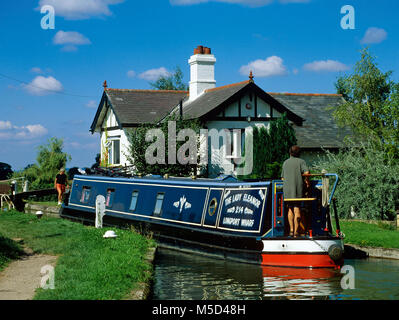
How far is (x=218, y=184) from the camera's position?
1453 cm

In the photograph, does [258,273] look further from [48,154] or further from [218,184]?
[48,154]

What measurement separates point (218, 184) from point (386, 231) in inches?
179

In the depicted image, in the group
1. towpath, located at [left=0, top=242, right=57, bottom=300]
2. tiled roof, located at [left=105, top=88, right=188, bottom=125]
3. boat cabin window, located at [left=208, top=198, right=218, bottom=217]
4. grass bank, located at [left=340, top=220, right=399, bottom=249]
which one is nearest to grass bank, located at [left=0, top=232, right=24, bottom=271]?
towpath, located at [left=0, top=242, right=57, bottom=300]

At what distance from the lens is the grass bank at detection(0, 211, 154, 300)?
7.98m

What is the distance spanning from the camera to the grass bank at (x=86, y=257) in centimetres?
798

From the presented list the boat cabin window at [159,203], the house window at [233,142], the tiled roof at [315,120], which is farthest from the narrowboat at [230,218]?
the tiled roof at [315,120]

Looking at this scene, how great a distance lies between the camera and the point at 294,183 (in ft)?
39.5

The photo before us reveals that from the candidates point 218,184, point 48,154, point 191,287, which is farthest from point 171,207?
point 48,154

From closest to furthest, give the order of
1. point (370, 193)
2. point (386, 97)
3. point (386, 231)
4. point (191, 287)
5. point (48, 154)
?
point (191, 287)
point (386, 231)
point (370, 193)
point (386, 97)
point (48, 154)

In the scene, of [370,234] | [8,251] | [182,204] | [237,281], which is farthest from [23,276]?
[370,234]

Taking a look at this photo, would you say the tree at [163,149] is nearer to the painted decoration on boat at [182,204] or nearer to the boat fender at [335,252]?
the painted decoration on boat at [182,204]

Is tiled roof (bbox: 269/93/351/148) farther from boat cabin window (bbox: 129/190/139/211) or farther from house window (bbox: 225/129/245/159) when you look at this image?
boat cabin window (bbox: 129/190/139/211)

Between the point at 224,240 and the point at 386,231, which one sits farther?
the point at 386,231

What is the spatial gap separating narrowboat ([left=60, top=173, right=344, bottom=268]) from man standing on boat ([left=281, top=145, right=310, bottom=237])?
0.63ft
